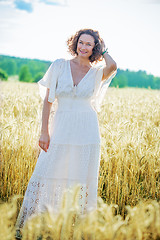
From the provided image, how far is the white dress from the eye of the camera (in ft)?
7.06

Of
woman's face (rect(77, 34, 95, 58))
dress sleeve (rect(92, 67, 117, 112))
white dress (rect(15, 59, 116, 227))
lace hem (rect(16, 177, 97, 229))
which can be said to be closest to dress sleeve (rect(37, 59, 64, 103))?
white dress (rect(15, 59, 116, 227))

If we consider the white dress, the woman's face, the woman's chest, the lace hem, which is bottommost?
the lace hem

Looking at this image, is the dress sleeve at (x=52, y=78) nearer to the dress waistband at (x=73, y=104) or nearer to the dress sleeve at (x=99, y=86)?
the dress waistband at (x=73, y=104)

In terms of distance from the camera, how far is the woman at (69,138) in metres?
2.15

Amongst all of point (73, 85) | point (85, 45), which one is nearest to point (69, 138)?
point (73, 85)

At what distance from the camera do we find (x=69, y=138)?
2162mm

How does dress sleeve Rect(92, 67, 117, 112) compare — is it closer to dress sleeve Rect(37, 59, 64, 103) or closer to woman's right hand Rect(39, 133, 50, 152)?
dress sleeve Rect(37, 59, 64, 103)

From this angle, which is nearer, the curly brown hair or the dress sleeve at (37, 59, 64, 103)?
the dress sleeve at (37, 59, 64, 103)

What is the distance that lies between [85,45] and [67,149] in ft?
2.77

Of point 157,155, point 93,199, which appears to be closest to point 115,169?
point 157,155

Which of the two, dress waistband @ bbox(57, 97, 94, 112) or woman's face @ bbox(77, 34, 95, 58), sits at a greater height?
woman's face @ bbox(77, 34, 95, 58)

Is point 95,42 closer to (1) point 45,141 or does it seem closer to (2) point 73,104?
(2) point 73,104

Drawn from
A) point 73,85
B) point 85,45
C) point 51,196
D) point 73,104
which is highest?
point 85,45

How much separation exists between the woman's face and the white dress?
155 mm
